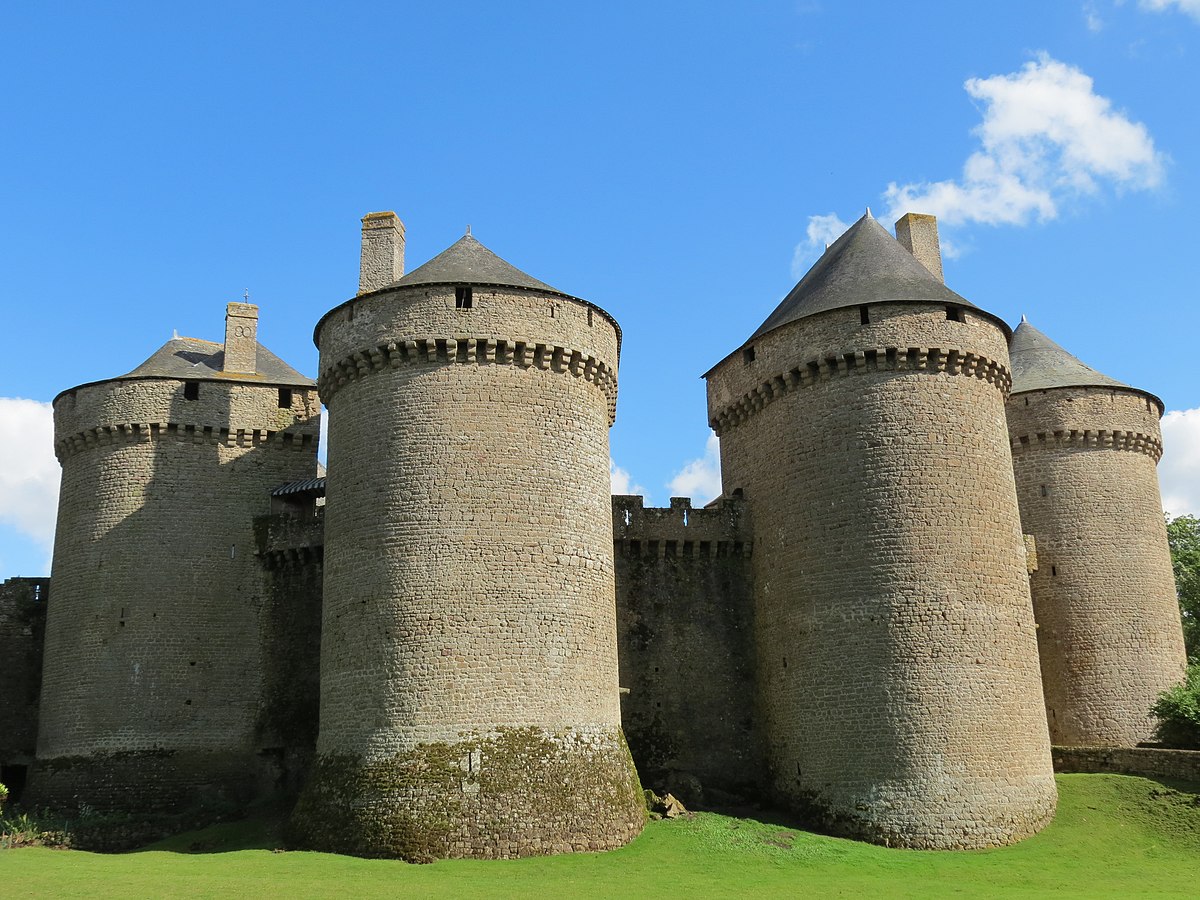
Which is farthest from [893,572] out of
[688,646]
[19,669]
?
[19,669]

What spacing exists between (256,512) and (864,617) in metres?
13.4

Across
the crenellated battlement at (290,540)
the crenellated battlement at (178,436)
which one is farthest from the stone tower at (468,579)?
the crenellated battlement at (178,436)

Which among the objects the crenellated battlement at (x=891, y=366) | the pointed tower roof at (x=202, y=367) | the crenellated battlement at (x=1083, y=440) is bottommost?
the crenellated battlement at (x=1083, y=440)

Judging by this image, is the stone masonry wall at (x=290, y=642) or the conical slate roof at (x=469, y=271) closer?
the conical slate roof at (x=469, y=271)

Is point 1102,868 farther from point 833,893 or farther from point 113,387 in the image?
point 113,387

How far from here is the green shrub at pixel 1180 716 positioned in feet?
77.8

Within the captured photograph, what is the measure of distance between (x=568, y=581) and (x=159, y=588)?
961 centimetres

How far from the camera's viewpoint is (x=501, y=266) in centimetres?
2264

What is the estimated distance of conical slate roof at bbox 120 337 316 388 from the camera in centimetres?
2544

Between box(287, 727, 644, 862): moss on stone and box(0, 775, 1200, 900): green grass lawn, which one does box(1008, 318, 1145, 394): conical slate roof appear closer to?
box(0, 775, 1200, 900): green grass lawn

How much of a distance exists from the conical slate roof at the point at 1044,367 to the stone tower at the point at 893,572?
17.6ft

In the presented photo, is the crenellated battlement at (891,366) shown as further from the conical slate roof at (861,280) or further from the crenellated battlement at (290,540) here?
the crenellated battlement at (290,540)

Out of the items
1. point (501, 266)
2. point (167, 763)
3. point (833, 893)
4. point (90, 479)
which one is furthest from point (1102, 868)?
point (90, 479)

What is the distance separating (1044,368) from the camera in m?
28.6
